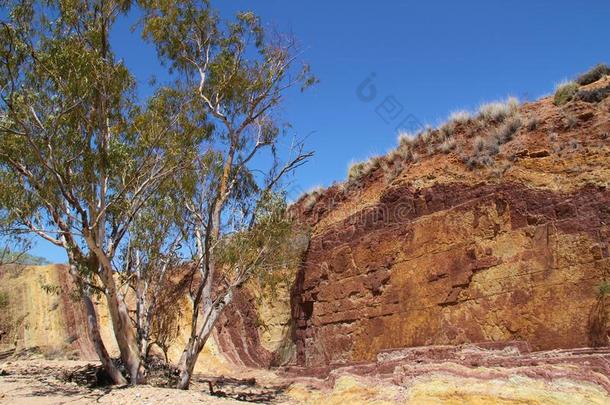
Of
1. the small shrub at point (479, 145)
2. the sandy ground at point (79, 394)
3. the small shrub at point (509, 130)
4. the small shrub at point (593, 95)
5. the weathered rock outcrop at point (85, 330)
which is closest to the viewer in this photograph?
the sandy ground at point (79, 394)

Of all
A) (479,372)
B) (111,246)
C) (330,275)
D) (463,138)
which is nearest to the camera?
(479,372)

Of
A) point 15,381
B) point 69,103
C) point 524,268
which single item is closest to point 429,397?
point 524,268

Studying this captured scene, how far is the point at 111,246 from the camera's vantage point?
13.7 meters

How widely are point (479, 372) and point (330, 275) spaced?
26.7ft

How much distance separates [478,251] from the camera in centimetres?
1302

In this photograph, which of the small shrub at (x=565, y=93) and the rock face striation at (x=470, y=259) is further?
the small shrub at (x=565, y=93)

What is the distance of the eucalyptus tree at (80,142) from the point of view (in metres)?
12.3

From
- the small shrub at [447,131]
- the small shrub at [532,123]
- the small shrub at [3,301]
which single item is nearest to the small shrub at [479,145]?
the small shrub at [532,123]

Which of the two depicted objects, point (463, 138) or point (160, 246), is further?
point (160, 246)

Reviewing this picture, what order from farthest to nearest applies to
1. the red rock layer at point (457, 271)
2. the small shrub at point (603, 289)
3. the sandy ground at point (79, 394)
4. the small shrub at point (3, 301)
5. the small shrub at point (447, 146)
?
the small shrub at point (3, 301)
the small shrub at point (447, 146)
the sandy ground at point (79, 394)
the red rock layer at point (457, 271)
the small shrub at point (603, 289)

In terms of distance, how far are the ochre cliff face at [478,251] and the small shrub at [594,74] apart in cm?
121

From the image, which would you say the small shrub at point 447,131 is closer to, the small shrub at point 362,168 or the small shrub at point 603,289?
the small shrub at point 362,168

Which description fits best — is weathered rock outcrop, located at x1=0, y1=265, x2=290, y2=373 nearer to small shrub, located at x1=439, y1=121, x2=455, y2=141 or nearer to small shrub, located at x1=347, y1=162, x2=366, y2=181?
small shrub, located at x1=347, y1=162, x2=366, y2=181

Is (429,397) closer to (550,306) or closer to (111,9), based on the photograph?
(550,306)
